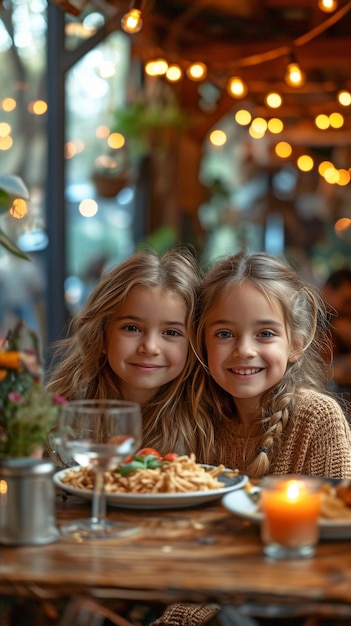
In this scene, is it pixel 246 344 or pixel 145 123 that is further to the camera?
pixel 145 123

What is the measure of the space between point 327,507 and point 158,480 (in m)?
0.34

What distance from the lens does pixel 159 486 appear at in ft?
5.96

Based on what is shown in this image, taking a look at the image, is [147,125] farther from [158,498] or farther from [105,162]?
[158,498]

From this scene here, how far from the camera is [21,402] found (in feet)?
5.41

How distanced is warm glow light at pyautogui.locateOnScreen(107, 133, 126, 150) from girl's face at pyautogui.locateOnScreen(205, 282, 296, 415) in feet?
17.1

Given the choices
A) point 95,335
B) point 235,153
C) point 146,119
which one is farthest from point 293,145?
point 95,335

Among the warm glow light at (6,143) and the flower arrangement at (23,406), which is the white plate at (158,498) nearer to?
the flower arrangement at (23,406)

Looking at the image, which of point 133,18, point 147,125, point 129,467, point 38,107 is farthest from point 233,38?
point 129,467

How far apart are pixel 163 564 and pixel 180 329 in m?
1.10

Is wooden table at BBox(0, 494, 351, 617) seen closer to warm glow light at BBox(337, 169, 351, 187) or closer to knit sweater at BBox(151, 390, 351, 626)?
knit sweater at BBox(151, 390, 351, 626)

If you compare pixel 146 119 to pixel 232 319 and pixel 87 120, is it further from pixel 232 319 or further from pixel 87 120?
pixel 232 319

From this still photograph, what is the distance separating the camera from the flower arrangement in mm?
1631

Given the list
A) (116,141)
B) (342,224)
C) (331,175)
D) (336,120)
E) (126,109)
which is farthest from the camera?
(342,224)

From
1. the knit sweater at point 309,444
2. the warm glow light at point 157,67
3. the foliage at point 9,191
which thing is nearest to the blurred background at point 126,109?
the warm glow light at point 157,67
